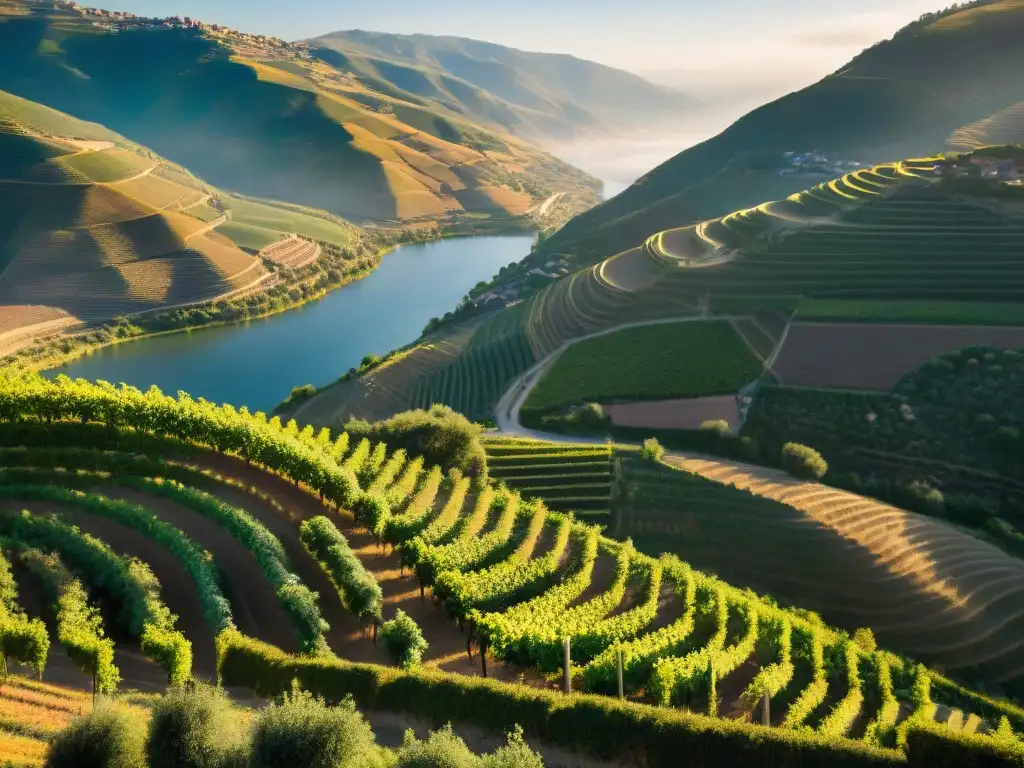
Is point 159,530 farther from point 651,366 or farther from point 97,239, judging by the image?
point 97,239

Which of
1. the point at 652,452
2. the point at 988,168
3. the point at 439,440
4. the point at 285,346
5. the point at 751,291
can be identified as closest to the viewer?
the point at 439,440

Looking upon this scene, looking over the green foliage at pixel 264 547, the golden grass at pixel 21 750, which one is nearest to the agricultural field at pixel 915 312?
the green foliage at pixel 264 547

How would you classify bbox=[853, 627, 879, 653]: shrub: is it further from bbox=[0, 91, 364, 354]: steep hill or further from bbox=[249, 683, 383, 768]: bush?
bbox=[0, 91, 364, 354]: steep hill

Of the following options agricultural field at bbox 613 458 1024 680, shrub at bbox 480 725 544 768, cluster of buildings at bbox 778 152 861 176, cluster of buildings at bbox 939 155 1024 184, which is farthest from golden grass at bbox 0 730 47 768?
cluster of buildings at bbox 778 152 861 176

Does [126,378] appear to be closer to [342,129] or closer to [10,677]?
[10,677]

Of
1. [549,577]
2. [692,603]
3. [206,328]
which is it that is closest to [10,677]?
[549,577]

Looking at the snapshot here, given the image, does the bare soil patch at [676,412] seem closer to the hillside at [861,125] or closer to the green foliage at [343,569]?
the green foliage at [343,569]

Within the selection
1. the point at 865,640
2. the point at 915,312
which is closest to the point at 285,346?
the point at 915,312
